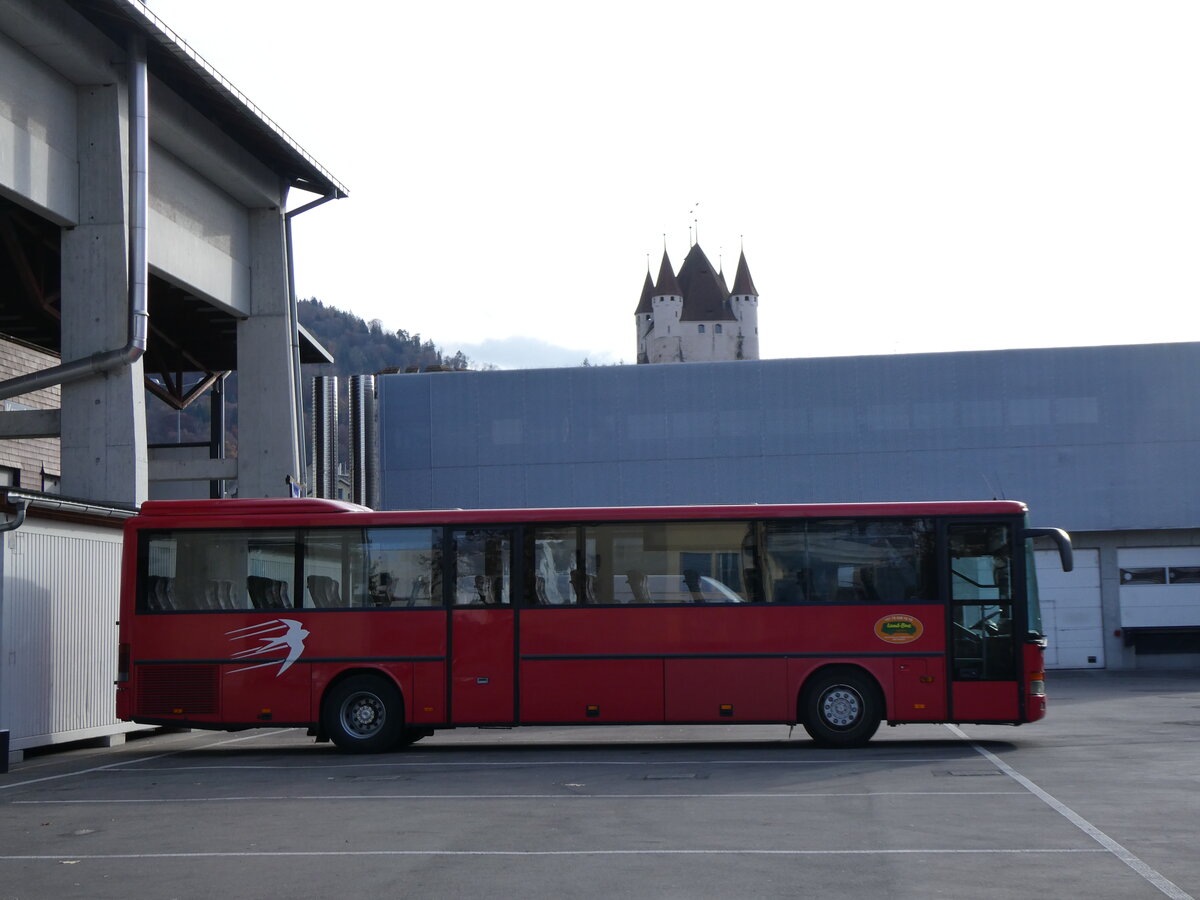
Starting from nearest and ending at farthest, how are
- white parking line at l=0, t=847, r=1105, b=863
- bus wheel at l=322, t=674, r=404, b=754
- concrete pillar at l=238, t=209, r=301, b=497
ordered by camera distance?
white parking line at l=0, t=847, r=1105, b=863 → bus wheel at l=322, t=674, r=404, b=754 → concrete pillar at l=238, t=209, r=301, b=497

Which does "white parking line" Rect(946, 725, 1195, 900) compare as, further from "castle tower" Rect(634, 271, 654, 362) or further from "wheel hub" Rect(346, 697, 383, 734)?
"castle tower" Rect(634, 271, 654, 362)

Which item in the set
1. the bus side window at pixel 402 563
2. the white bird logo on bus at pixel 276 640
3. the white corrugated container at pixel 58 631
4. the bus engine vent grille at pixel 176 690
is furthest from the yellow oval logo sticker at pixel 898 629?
the white corrugated container at pixel 58 631

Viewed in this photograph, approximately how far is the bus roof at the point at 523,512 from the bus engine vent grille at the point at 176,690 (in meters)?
1.76

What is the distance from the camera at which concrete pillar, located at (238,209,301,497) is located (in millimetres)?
27031

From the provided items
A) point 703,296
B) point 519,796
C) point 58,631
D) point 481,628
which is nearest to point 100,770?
point 58,631

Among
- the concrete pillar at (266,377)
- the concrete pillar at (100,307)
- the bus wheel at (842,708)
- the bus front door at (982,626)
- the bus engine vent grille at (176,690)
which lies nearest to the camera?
the bus front door at (982,626)

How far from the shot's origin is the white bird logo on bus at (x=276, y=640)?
55.7 feet

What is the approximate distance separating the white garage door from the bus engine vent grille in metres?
27.7

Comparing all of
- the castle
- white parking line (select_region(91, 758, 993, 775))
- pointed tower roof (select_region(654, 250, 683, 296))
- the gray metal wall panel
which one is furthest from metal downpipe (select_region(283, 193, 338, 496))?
pointed tower roof (select_region(654, 250, 683, 296))

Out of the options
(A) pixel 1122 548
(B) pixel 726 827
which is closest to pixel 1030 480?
(A) pixel 1122 548

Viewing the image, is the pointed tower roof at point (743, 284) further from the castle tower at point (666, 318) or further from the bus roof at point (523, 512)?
the bus roof at point (523, 512)

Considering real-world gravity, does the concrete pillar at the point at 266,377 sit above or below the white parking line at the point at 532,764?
above

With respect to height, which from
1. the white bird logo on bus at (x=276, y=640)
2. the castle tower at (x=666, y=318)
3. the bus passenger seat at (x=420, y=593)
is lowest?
the white bird logo on bus at (x=276, y=640)

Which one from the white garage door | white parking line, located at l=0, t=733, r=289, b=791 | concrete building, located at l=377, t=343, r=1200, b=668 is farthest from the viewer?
the white garage door
